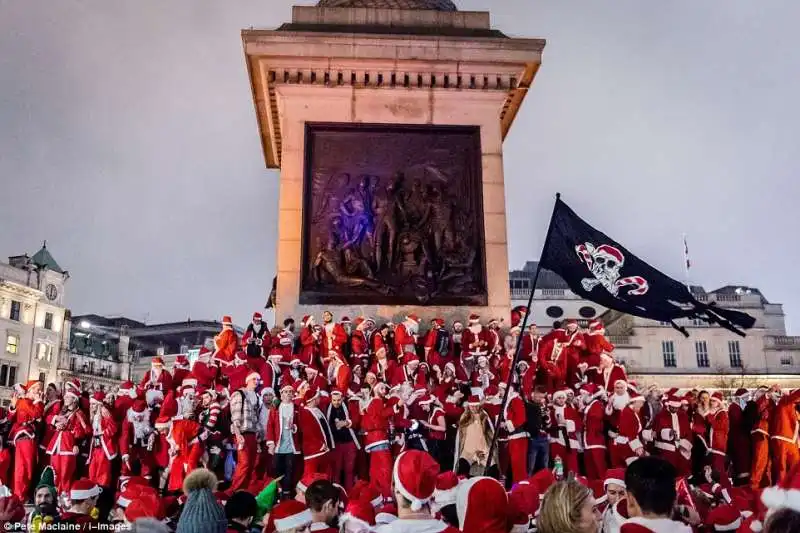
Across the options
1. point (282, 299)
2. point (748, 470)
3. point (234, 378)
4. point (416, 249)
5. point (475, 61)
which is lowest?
point (748, 470)

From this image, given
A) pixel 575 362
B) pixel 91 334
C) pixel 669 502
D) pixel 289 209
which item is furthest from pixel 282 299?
pixel 91 334

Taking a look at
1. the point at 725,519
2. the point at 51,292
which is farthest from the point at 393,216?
the point at 51,292

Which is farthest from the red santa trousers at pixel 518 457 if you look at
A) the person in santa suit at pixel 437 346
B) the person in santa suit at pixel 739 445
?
the person in santa suit at pixel 739 445

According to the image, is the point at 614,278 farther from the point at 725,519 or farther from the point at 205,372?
the point at 205,372

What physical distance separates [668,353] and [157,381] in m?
64.6

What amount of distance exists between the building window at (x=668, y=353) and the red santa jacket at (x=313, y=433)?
212ft

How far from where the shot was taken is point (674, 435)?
13.6 m

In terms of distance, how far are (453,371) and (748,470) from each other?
566 centimetres

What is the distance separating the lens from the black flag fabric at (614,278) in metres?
10.2

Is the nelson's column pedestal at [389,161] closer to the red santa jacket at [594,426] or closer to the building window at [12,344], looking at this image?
the red santa jacket at [594,426]

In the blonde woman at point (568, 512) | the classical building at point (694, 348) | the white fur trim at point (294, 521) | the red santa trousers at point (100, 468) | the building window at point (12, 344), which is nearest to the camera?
the blonde woman at point (568, 512)

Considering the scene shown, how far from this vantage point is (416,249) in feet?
54.1

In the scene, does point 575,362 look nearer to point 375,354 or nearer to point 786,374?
point 375,354

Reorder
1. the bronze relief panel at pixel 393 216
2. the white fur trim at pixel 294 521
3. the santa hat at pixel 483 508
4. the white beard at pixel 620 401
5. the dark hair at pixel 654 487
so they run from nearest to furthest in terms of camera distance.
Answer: the dark hair at pixel 654 487 → the santa hat at pixel 483 508 → the white fur trim at pixel 294 521 → the white beard at pixel 620 401 → the bronze relief panel at pixel 393 216
